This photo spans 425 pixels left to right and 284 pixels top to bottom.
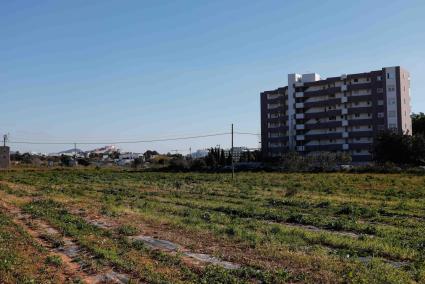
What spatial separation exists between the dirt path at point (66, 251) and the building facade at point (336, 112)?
92.8 m

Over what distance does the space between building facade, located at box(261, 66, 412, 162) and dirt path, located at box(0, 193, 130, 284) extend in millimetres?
92779

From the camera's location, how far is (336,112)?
11850 centimetres

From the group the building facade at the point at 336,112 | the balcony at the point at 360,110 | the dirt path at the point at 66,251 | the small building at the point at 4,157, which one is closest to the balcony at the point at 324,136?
the building facade at the point at 336,112

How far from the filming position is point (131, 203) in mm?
29688

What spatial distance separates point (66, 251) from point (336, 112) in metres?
110

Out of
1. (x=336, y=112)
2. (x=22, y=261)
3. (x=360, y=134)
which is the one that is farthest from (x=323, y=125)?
(x=22, y=261)

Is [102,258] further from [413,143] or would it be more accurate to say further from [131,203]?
[413,143]

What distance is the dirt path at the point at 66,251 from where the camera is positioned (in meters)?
11.0

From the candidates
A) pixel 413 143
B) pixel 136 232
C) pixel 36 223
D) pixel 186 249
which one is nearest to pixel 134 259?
pixel 186 249

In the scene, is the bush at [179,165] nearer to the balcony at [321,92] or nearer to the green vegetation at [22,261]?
the balcony at [321,92]

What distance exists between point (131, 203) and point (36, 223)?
31.2 ft

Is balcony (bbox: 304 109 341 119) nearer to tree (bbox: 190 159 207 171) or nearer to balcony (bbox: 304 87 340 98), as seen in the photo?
balcony (bbox: 304 87 340 98)

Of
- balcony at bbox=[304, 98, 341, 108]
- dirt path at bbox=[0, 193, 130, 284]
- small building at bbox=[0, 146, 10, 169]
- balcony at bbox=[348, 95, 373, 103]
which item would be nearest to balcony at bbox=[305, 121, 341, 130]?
balcony at bbox=[304, 98, 341, 108]

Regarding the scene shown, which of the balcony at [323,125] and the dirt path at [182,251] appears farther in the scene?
the balcony at [323,125]
